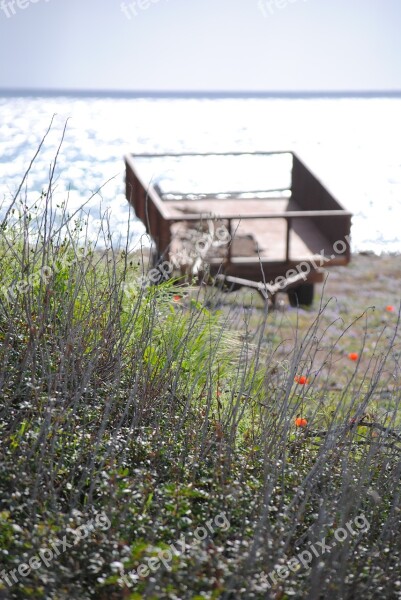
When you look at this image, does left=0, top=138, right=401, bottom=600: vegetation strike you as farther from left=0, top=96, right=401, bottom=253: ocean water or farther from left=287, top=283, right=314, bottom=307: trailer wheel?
left=0, top=96, right=401, bottom=253: ocean water

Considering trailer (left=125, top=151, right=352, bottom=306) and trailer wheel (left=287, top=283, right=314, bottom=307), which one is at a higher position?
trailer (left=125, top=151, right=352, bottom=306)

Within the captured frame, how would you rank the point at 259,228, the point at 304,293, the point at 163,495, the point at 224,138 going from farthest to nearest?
the point at 224,138, the point at 259,228, the point at 304,293, the point at 163,495

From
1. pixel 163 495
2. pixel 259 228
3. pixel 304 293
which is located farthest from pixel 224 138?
pixel 163 495

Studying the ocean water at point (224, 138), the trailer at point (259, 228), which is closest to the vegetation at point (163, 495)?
the trailer at point (259, 228)

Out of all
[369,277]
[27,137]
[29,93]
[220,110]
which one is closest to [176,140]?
[27,137]

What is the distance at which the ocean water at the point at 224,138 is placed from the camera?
24281 mm

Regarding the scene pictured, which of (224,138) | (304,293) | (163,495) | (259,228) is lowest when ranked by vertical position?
(304,293)

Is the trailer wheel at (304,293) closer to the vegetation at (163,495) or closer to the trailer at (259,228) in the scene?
the trailer at (259,228)

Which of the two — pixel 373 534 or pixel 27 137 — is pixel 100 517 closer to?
pixel 373 534

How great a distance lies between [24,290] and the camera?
13.6 feet

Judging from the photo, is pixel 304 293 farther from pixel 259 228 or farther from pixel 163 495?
pixel 163 495

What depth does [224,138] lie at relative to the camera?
121ft

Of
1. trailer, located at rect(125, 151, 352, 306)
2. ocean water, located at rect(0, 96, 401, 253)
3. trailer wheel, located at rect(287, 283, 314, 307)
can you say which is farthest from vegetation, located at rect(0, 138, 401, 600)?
ocean water, located at rect(0, 96, 401, 253)

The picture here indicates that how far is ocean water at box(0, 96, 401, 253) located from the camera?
79.7 ft
